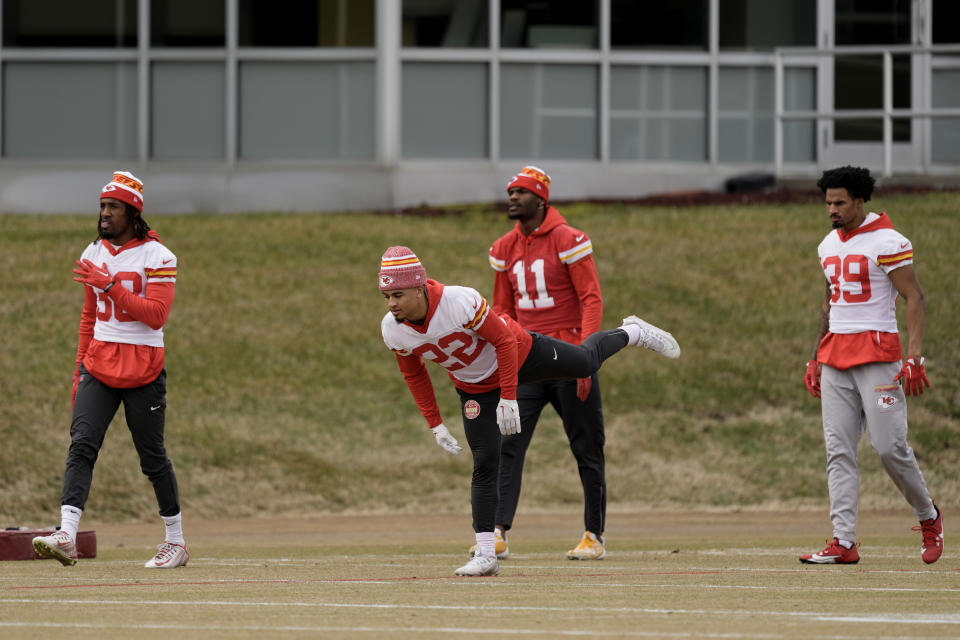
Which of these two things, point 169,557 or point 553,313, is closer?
point 169,557

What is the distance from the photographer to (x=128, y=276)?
937 centimetres

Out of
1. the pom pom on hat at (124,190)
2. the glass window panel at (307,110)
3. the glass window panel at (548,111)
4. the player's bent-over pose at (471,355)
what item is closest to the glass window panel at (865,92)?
the glass window panel at (548,111)

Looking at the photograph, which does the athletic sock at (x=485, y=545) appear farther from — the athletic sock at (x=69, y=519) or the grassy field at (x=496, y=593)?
the athletic sock at (x=69, y=519)

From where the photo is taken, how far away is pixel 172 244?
21125 mm

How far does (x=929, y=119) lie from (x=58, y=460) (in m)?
15.8

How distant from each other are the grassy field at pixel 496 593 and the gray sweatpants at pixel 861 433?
0.42m

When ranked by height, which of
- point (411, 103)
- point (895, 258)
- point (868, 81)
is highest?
point (868, 81)

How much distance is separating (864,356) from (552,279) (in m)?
2.19

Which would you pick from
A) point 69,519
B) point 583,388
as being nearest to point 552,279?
point 583,388

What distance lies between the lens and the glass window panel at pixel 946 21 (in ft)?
85.9

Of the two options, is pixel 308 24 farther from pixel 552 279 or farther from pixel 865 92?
pixel 552 279

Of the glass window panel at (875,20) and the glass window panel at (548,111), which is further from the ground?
the glass window panel at (875,20)

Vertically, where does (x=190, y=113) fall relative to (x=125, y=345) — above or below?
above

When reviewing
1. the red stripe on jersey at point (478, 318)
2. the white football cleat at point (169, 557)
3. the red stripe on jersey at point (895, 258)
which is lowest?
the white football cleat at point (169, 557)
